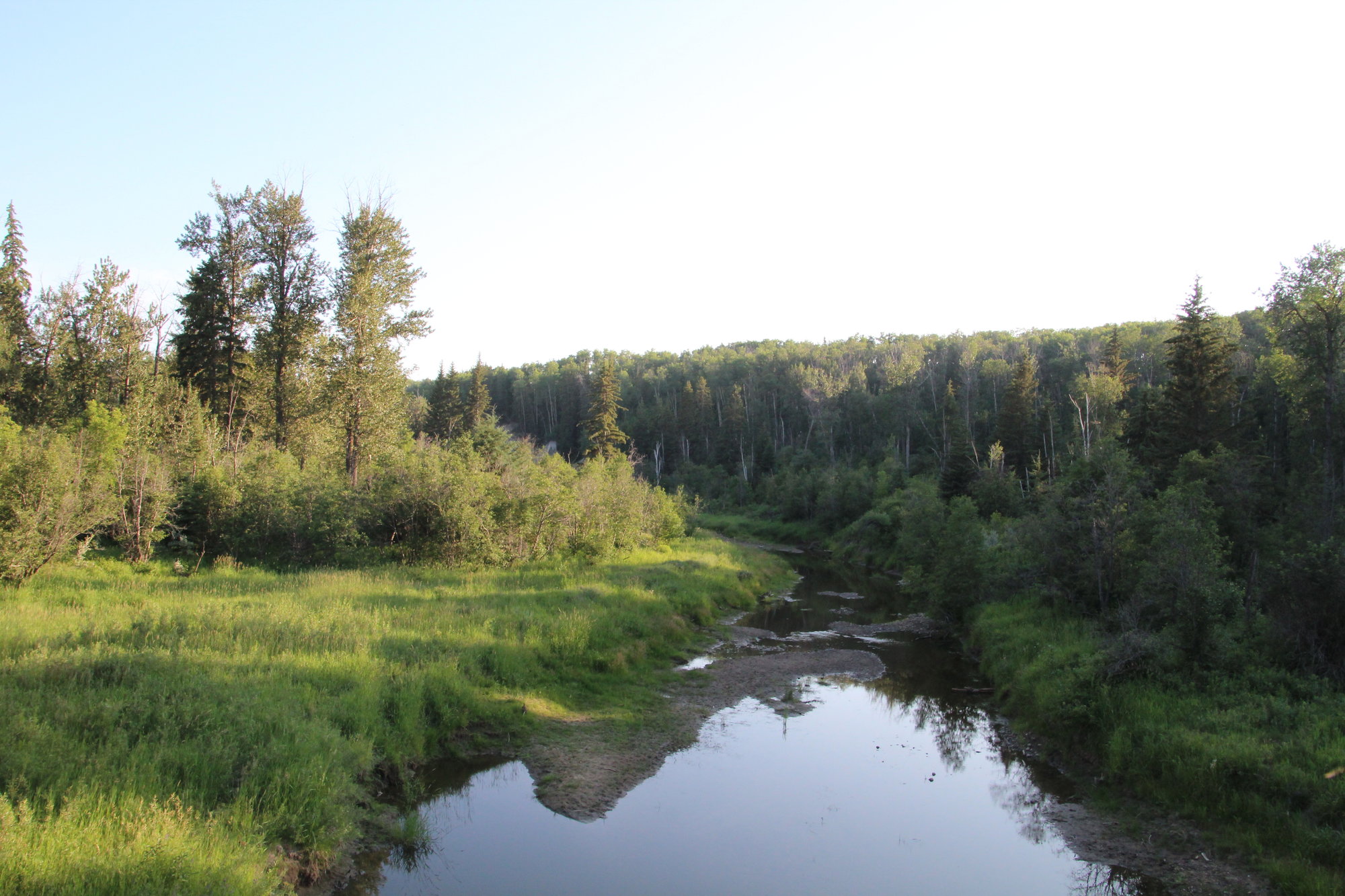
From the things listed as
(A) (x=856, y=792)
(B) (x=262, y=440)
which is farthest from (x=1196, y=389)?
(B) (x=262, y=440)

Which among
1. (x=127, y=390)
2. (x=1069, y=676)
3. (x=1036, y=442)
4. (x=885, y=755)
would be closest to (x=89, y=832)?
(x=885, y=755)

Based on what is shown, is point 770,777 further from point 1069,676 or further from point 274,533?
point 274,533

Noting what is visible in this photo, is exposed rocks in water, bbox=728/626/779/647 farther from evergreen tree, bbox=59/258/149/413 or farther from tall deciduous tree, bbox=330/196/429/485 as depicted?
evergreen tree, bbox=59/258/149/413

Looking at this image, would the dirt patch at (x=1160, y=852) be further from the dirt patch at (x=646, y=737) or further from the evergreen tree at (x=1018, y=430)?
the evergreen tree at (x=1018, y=430)

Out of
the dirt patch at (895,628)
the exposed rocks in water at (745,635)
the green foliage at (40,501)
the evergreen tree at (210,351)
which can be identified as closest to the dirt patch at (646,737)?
the exposed rocks in water at (745,635)

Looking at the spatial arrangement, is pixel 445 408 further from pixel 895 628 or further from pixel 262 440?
pixel 895 628

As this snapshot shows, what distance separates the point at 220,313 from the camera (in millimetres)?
33406

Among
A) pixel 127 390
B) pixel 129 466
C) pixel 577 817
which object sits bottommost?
pixel 577 817

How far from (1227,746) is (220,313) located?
39802 millimetres

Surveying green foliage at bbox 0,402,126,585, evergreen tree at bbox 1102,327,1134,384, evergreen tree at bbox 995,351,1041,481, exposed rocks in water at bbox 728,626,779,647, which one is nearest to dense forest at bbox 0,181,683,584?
green foliage at bbox 0,402,126,585

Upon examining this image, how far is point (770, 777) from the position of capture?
1238 centimetres

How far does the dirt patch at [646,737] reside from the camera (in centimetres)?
1120

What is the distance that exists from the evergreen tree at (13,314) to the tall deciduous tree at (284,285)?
552 inches

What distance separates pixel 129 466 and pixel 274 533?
448 cm
